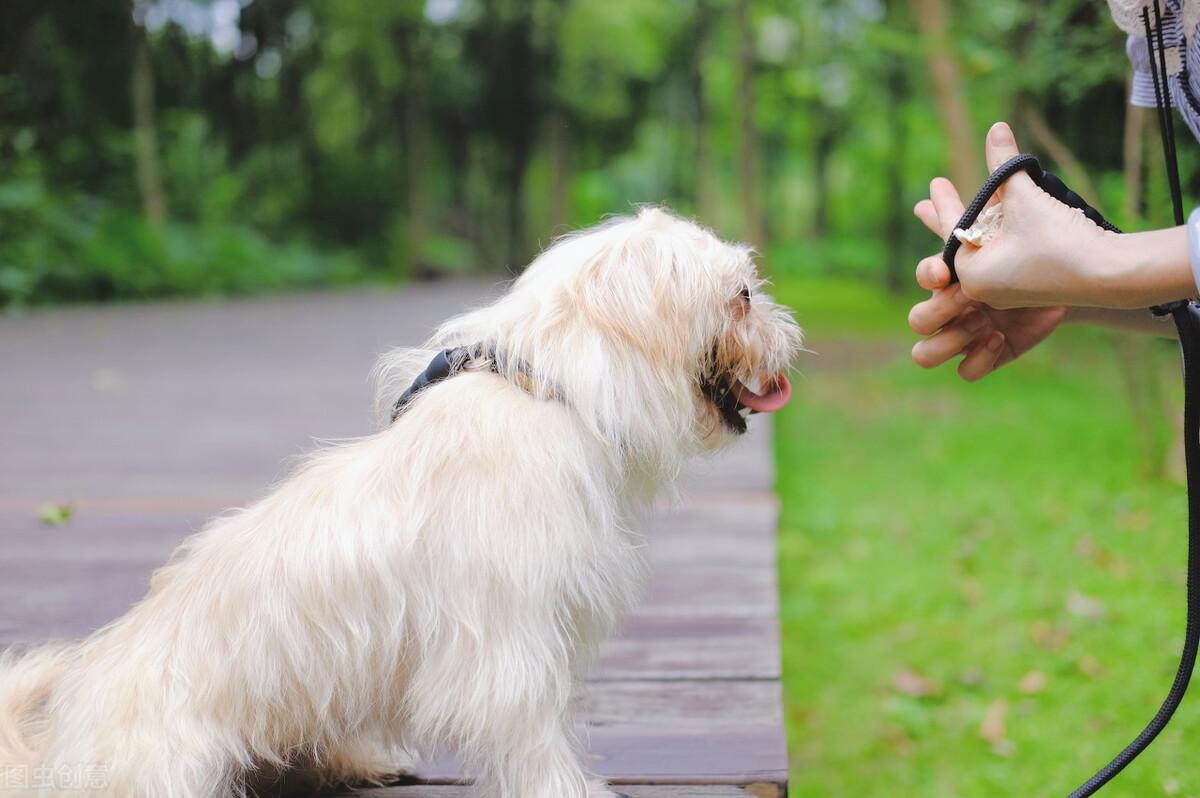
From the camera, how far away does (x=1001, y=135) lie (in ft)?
6.88

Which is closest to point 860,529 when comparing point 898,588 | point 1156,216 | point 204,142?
point 898,588

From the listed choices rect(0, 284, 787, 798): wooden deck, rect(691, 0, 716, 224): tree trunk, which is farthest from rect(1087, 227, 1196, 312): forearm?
rect(691, 0, 716, 224): tree trunk

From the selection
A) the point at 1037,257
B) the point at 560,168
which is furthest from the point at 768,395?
the point at 560,168

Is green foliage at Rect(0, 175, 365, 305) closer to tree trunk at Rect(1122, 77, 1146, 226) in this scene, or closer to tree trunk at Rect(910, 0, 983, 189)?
tree trunk at Rect(910, 0, 983, 189)

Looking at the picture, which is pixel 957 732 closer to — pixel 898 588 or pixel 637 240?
pixel 898 588

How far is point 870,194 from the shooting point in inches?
1639

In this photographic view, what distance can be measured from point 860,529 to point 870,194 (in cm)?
3722

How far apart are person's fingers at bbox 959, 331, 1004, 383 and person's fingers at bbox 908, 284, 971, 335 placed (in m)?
0.13

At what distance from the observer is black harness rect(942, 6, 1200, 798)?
1991mm

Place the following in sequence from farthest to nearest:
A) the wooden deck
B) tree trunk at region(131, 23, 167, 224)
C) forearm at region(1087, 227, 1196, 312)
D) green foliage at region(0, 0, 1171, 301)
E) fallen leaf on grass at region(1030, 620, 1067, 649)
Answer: tree trunk at region(131, 23, 167, 224) < green foliage at region(0, 0, 1171, 301) < fallen leaf on grass at region(1030, 620, 1067, 649) < the wooden deck < forearm at region(1087, 227, 1196, 312)

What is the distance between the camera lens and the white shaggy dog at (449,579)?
1.79 meters

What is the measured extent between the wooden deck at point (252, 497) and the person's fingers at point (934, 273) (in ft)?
1.93

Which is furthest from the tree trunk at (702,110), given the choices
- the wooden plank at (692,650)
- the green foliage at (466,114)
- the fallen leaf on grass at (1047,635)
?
the wooden plank at (692,650)

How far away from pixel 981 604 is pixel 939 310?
2.95 m
